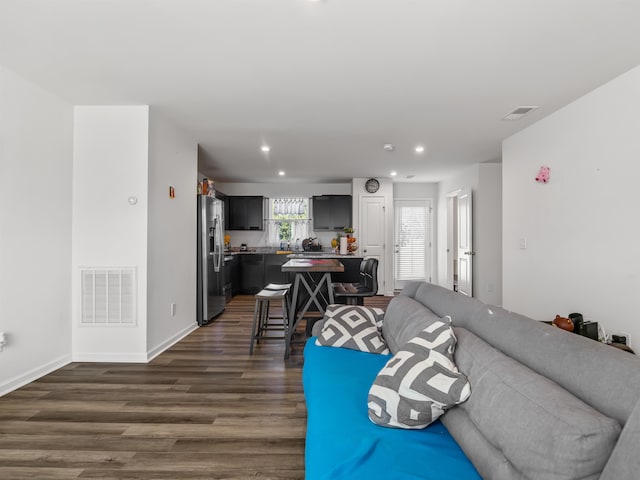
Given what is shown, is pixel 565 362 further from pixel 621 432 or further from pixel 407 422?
pixel 407 422

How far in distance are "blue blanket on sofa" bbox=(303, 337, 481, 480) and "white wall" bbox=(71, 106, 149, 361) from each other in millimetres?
2509

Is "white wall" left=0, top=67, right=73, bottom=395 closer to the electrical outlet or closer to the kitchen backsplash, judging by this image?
the electrical outlet

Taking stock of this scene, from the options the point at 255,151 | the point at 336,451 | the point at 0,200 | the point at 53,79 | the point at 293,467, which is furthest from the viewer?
the point at 255,151

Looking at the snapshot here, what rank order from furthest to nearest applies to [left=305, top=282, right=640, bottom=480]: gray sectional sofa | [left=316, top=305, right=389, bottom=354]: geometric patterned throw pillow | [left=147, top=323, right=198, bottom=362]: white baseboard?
1. [left=147, top=323, right=198, bottom=362]: white baseboard
2. [left=316, top=305, right=389, bottom=354]: geometric patterned throw pillow
3. [left=305, top=282, right=640, bottom=480]: gray sectional sofa

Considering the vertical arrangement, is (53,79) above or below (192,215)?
above

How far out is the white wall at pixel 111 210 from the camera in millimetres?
3549

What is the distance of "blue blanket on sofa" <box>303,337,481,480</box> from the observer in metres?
1.15

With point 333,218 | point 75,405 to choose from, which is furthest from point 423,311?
point 333,218

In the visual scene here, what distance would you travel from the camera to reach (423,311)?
7.24 ft

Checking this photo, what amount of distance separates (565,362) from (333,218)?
22.8 feet

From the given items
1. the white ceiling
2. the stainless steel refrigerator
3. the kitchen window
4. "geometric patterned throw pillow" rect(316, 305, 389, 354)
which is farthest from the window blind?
"geometric patterned throw pillow" rect(316, 305, 389, 354)

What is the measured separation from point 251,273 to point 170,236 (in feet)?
12.4

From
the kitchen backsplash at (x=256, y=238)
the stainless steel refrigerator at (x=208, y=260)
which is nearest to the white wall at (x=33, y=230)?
the stainless steel refrigerator at (x=208, y=260)

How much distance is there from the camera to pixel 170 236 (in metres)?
4.07
